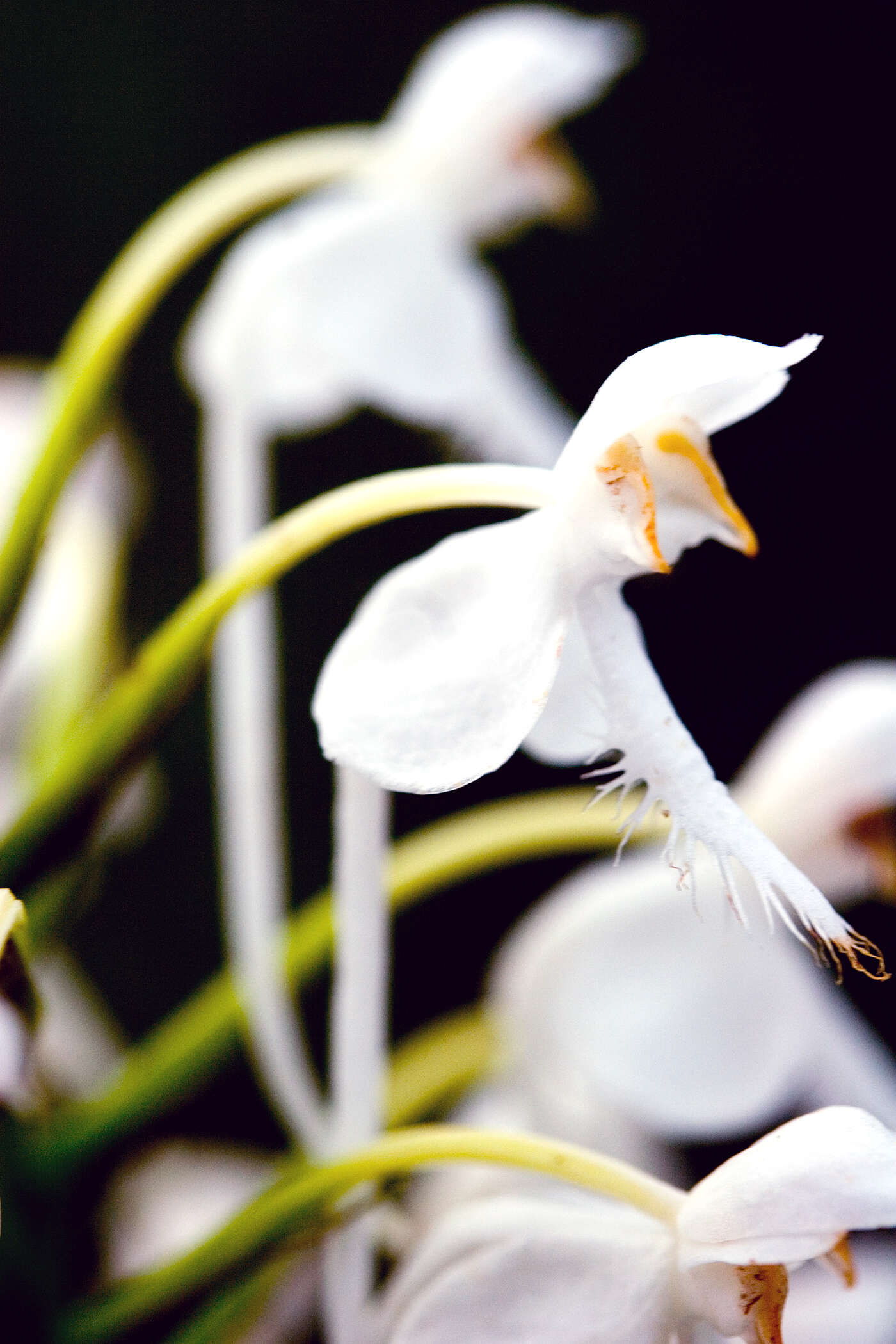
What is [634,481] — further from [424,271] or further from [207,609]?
[424,271]

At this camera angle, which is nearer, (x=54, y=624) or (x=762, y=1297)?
(x=762, y=1297)

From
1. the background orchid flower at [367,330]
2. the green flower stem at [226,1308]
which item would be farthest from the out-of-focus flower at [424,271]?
the green flower stem at [226,1308]

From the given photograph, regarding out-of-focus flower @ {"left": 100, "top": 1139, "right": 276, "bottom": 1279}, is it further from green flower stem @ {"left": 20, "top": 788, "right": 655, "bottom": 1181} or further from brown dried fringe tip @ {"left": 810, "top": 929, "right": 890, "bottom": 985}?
brown dried fringe tip @ {"left": 810, "top": 929, "right": 890, "bottom": 985}

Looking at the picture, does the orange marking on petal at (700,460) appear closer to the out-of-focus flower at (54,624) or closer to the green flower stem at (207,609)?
the green flower stem at (207,609)

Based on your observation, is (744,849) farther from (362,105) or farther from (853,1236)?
(362,105)

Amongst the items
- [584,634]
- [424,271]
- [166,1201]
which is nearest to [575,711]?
[584,634]
